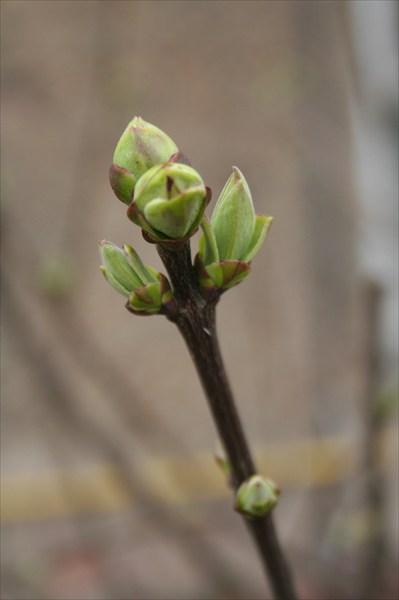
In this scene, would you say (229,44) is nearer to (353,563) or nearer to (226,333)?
(226,333)

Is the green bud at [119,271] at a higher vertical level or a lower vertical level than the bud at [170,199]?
lower

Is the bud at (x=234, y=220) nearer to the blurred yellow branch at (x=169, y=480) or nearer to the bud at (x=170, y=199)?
the bud at (x=170, y=199)

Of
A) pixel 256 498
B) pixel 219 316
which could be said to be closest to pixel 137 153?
pixel 256 498

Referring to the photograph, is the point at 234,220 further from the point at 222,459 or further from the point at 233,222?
the point at 222,459

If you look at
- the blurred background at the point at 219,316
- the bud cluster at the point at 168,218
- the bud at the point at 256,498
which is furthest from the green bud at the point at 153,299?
the blurred background at the point at 219,316

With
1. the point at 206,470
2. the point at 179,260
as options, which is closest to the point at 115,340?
the point at 206,470

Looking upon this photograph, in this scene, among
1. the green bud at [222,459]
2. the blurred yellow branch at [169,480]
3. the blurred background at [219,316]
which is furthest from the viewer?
the blurred yellow branch at [169,480]

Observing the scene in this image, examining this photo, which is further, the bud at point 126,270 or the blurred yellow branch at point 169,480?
the blurred yellow branch at point 169,480

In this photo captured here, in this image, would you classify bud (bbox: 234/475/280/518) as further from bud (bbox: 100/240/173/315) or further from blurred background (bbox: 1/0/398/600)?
blurred background (bbox: 1/0/398/600)
